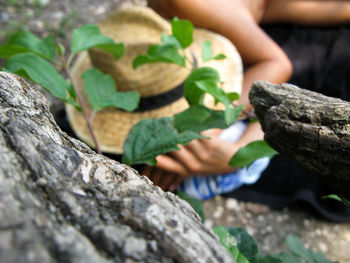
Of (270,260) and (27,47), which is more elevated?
(27,47)

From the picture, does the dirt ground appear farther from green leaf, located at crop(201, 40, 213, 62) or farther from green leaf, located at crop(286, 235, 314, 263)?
green leaf, located at crop(201, 40, 213, 62)

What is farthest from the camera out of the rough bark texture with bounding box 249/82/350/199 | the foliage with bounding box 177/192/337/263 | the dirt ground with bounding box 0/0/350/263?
the dirt ground with bounding box 0/0/350/263

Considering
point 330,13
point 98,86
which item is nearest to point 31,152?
point 98,86

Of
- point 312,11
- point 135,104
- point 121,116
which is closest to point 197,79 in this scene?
point 135,104

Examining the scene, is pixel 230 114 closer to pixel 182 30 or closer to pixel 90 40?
pixel 182 30

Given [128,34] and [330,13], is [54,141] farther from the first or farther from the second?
[330,13]

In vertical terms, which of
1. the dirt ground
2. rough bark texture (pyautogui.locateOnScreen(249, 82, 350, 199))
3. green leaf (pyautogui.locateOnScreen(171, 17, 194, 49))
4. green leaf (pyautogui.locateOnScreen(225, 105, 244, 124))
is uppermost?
green leaf (pyautogui.locateOnScreen(171, 17, 194, 49))

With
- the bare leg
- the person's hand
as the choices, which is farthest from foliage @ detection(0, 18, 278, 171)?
the bare leg
